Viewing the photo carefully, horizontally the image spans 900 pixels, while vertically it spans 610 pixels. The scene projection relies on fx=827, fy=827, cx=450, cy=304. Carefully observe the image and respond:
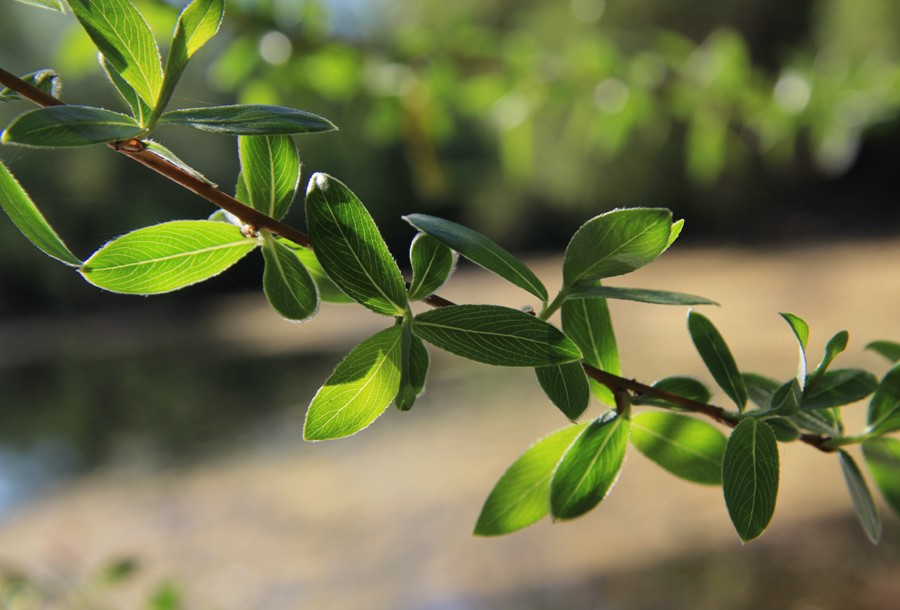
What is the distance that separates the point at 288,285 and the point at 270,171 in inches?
0.7

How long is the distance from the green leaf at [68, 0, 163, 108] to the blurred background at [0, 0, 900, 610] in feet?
0.12

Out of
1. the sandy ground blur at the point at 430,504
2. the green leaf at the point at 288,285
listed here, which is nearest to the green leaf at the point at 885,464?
the green leaf at the point at 288,285

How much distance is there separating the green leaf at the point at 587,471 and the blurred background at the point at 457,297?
0.32 ft

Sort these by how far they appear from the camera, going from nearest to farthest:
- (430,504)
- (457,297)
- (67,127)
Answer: (67,127) → (430,504) → (457,297)

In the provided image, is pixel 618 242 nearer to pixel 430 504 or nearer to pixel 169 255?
pixel 169 255

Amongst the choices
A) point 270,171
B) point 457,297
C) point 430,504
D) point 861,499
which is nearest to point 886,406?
point 861,499

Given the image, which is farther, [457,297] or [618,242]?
[457,297]

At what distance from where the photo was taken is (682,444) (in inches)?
6.5

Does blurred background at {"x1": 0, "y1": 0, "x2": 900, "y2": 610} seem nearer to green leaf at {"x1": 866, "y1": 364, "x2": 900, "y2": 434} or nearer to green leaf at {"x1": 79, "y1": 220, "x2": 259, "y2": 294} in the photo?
green leaf at {"x1": 79, "y1": 220, "x2": 259, "y2": 294}

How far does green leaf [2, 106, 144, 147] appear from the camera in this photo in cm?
10

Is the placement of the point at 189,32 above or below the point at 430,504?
above

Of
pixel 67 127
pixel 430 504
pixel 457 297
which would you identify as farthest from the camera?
pixel 457 297

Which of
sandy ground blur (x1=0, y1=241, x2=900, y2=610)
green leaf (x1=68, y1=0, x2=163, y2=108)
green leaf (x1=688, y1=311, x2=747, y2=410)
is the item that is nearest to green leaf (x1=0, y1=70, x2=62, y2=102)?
green leaf (x1=68, y1=0, x2=163, y2=108)

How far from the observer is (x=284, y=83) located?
657 millimetres
